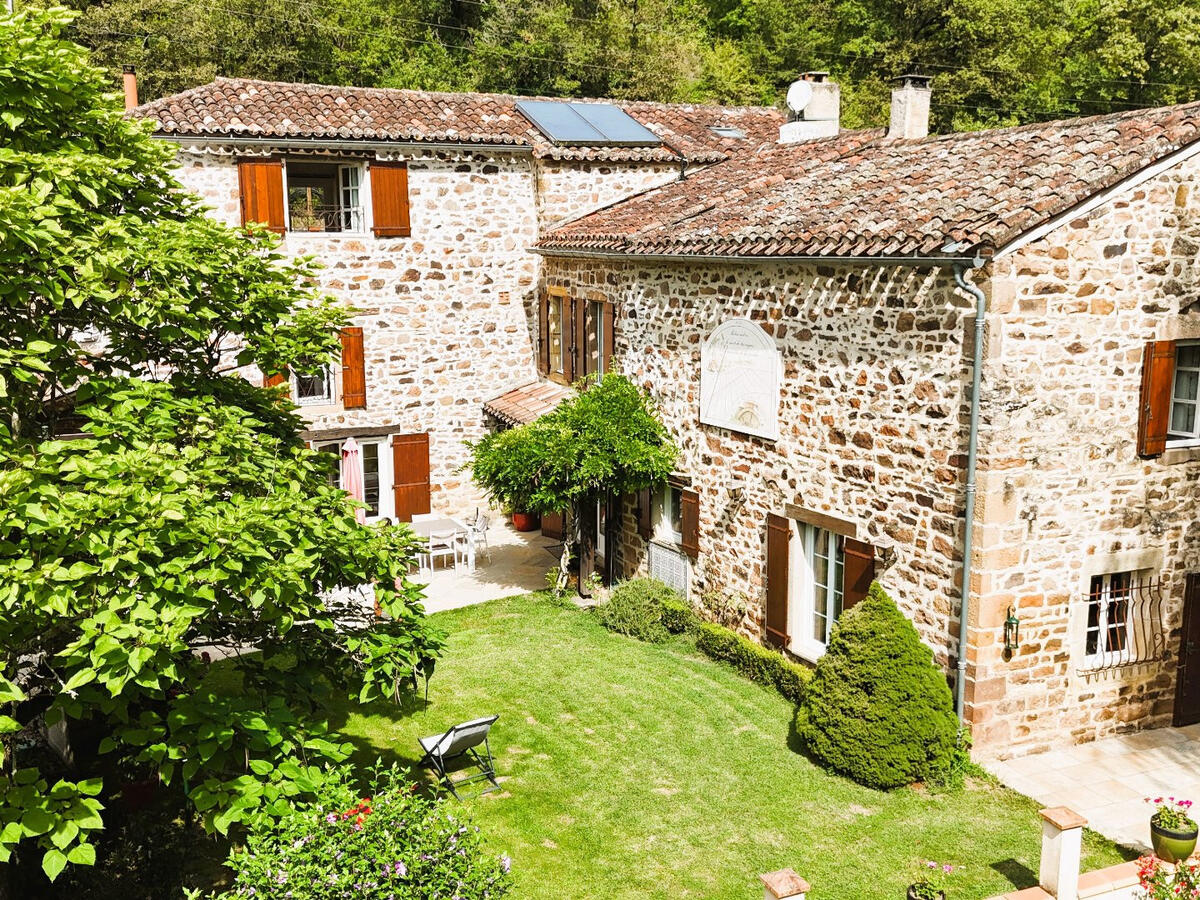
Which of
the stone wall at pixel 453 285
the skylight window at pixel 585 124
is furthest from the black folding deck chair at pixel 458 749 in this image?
the skylight window at pixel 585 124

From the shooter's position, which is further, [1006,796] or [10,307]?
[1006,796]

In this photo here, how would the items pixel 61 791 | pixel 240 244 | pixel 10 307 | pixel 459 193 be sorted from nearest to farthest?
pixel 61 791, pixel 10 307, pixel 240 244, pixel 459 193

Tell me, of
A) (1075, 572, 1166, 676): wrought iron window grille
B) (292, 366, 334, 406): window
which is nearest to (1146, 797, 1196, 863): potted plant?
(1075, 572, 1166, 676): wrought iron window grille

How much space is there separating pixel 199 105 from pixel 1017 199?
12698mm

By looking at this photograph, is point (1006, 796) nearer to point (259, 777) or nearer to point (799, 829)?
point (799, 829)

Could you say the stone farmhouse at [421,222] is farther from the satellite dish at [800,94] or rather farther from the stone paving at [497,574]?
the satellite dish at [800,94]

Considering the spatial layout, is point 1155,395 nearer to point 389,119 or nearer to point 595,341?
point 595,341

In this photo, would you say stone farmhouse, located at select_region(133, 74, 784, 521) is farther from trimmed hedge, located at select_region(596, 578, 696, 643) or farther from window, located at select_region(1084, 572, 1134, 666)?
window, located at select_region(1084, 572, 1134, 666)

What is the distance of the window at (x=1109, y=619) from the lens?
9961mm

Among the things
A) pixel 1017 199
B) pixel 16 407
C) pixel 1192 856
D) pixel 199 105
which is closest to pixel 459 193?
pixel 199 105

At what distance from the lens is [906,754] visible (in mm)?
9062

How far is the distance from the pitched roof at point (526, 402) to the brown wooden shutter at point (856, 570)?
6428 millimetres

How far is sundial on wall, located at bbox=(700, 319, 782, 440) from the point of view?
37.9 feet

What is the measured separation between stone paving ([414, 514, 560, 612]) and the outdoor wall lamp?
772cm
